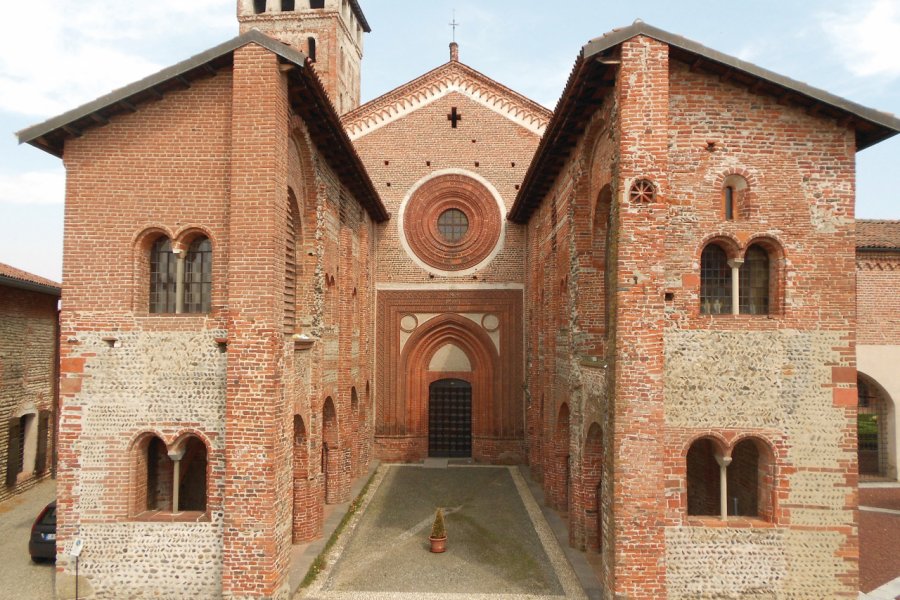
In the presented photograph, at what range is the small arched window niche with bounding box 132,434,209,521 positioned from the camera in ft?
27.9

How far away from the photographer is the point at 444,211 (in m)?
19.8

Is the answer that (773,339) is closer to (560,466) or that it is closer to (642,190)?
(642,190)

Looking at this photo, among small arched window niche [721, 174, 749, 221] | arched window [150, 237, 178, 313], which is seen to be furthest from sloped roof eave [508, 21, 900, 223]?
arched window [150, 237, 178, 313]

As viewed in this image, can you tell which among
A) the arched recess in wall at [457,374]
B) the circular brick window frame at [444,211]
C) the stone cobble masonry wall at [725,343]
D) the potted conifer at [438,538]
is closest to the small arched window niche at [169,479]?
the potted conifer at [438,538]

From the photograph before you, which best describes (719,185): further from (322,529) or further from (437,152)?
(437,152)

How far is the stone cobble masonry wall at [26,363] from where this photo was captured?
13.8 meters

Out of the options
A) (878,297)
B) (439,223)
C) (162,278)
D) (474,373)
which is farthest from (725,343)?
(439,223)

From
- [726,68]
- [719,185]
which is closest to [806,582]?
[719,185]

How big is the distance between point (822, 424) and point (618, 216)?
13.8 feet

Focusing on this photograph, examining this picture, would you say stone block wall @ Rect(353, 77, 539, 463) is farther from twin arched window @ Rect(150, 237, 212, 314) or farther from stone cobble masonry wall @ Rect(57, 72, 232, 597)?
stone cobble masonry wall @ Rect(57, 72, 232, 597)

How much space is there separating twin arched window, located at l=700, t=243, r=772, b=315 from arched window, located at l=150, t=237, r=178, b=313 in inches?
326

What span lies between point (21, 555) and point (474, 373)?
42.3ft

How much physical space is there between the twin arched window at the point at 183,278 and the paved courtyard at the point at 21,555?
490 cm

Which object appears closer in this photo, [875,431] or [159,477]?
[159,477]
